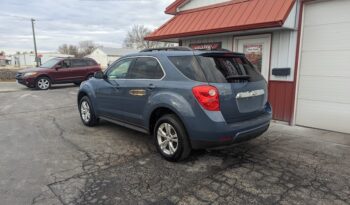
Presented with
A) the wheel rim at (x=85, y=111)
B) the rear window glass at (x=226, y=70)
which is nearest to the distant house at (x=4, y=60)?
the wheel rim at (x=85, y=111)

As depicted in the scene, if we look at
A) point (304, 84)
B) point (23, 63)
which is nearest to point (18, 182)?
point (304, 84)

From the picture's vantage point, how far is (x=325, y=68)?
5.92 meters

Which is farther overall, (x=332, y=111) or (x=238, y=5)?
(x=238, y=5)

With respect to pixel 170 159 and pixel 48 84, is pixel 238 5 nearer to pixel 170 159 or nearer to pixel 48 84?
pixel 170 159

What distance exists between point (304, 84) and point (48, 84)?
12.5 m

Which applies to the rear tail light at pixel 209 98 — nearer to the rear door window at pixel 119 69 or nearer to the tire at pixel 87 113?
the rear door window at pixel 119 69

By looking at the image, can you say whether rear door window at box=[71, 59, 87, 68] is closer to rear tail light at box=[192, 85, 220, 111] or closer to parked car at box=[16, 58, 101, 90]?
parked car at box=[16, 58, 101, 90]

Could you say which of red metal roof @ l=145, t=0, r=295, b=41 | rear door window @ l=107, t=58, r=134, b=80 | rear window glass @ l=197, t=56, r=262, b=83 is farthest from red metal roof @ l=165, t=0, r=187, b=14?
rear window glass @ l=197, t=56, r=262, b=83

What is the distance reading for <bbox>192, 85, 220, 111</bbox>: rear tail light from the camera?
351 cm

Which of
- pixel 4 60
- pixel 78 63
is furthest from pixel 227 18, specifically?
pixel 4 60

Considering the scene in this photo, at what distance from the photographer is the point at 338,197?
10.2ft

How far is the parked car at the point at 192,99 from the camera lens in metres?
3.56

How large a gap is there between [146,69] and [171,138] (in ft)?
4.27

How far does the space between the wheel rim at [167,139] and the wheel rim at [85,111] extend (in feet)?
8.56
